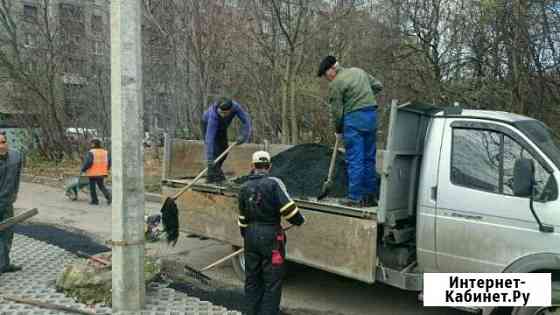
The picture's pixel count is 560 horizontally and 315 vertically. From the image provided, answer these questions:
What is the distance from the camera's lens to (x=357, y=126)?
5.38 metres

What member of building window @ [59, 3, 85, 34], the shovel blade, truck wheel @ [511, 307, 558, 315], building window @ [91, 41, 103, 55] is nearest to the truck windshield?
truck wheel @ [511, 307, 558, 315]

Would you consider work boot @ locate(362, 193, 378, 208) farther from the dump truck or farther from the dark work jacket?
the dark work jacket

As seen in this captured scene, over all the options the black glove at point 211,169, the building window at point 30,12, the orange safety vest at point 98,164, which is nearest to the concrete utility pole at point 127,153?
the black glove at point 211,169

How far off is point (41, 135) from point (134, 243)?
726 inches

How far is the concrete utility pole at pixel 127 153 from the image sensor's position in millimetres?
4879

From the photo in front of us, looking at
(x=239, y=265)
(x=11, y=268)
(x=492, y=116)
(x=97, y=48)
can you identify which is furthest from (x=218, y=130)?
(x=97, y=48)

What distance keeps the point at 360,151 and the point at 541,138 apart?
5.62 ft

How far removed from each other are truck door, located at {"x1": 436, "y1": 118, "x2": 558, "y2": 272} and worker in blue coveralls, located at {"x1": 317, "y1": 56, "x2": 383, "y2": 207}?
97 cm

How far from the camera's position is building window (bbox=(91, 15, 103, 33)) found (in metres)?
19.8

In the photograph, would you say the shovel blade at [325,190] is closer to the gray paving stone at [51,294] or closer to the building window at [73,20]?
the gray paving stone at [51,294]

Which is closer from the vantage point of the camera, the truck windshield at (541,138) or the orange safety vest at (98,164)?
the truck windshield at (541,138)

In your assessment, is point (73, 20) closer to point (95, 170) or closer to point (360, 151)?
point (95, 170)

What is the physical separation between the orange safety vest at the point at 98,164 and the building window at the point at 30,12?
10.7 metres

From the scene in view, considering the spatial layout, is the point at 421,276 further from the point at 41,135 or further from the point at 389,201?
the point at 41,135
